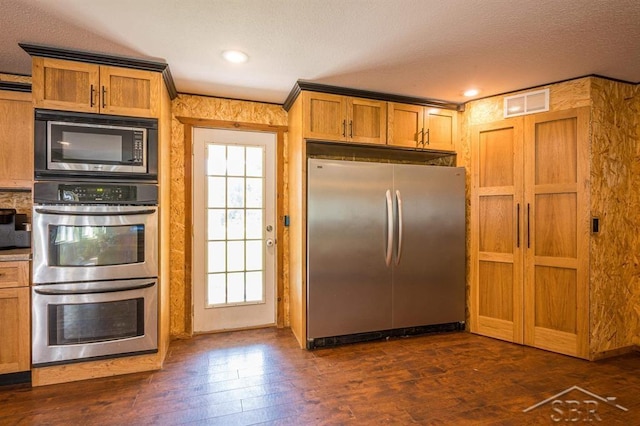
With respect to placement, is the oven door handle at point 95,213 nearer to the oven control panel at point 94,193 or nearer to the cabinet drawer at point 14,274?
the oven control panel at point 94,193

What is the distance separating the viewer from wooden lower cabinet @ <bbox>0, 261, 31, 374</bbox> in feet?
7.26

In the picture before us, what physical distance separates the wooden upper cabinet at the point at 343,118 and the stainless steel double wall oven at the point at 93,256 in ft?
4.67

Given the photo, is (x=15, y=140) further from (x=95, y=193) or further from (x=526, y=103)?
(x=526, y=103)

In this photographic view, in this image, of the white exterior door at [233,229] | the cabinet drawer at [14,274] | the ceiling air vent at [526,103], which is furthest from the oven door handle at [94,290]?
the ceiling air vent at [526,103]

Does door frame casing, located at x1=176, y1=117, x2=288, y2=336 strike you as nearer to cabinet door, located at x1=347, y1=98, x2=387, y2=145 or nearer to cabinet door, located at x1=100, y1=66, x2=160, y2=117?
cabinet door, located at x1=100, y1=66, x2=160, y2=117

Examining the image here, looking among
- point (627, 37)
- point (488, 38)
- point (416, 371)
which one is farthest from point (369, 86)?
point (416, 371)

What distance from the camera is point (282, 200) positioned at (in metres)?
3.45

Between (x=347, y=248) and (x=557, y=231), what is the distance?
191cm

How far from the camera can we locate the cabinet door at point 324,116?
289cm

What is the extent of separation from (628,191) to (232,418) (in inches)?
151

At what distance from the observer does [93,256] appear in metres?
2.34

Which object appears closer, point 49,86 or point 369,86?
point 49,86

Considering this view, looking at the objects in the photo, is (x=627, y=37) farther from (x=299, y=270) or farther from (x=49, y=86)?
(x=49, y=86)

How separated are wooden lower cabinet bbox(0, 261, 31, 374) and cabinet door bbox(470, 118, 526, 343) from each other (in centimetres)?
393
